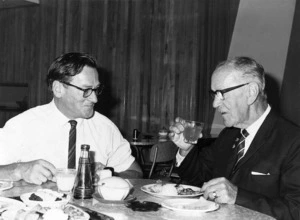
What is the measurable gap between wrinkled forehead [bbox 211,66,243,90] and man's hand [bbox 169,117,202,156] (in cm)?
28

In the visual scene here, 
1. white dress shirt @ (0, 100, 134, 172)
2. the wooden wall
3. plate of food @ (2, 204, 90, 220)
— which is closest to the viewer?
plate of food @ (2, 204, 90, 220)

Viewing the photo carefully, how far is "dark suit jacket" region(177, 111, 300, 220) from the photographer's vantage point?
1731mm

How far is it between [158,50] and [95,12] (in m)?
1.39

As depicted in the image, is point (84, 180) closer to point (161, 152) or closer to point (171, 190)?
point (171, 190)

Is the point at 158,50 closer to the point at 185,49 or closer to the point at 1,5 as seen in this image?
the point at 185,49

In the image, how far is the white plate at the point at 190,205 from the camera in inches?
60.2

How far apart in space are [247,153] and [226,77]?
0.43m

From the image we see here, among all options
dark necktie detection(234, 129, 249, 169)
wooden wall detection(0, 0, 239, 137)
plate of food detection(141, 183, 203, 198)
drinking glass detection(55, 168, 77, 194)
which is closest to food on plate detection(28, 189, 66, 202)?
drinking glass detection(55, 168, 77, 194)

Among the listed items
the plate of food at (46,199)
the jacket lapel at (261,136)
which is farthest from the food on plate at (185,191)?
the plate of food at (46,199)

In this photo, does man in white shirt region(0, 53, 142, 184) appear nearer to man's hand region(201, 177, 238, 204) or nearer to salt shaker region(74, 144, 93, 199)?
salt shaker region(74, 144, 93, 199)

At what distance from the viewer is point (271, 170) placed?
77.6 inches

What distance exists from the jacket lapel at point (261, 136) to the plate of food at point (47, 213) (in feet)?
3.29

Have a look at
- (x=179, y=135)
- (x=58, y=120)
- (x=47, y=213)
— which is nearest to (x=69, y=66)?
(x=58, y=120)

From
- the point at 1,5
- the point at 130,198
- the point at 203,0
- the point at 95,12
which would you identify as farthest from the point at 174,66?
the point at 130,198
